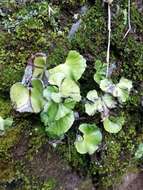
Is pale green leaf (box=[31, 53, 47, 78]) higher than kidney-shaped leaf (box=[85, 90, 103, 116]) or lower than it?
higher

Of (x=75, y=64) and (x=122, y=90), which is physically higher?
(x=75, y=64)

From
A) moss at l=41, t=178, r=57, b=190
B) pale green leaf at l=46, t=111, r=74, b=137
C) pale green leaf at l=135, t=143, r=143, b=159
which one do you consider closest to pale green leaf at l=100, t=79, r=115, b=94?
pale green leaf at l=46, t=111, r=74, b=137

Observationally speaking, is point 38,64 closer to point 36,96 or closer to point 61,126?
point 36,96

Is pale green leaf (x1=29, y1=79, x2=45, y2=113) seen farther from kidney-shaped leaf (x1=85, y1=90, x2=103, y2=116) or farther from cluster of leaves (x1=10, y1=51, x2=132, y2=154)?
kidney-shaped leaf (x1=85, y1=90, x2=103, y2=116)

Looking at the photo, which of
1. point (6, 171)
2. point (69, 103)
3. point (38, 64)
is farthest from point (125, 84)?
point (6, 171)

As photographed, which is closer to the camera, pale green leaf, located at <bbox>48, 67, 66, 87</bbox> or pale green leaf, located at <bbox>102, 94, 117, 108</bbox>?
pale green leaf, located at <bbox>48, 67, 66, 87</bbox>

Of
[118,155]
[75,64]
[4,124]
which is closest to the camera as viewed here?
[4,124]

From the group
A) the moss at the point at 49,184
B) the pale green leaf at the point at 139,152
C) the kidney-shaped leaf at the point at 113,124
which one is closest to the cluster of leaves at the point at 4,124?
the moss at the point at 49,184

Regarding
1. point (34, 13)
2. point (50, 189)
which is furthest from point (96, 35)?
point (50, 189)
